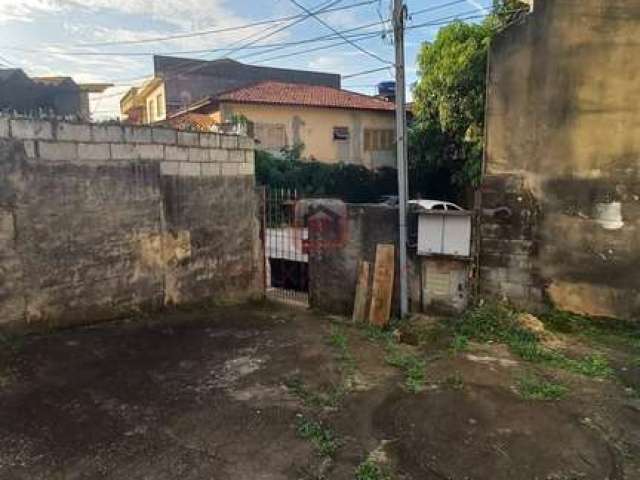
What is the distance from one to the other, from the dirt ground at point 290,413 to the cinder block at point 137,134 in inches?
104

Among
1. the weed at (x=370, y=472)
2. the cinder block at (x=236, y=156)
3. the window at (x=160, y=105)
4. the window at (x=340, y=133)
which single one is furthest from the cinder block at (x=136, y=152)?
the window at (x=160, y=105)

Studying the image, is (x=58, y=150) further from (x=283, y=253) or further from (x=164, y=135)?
(x=283, y=253)

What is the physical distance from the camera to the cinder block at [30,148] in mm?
5781

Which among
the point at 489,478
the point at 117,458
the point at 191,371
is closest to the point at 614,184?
the point at 489,478

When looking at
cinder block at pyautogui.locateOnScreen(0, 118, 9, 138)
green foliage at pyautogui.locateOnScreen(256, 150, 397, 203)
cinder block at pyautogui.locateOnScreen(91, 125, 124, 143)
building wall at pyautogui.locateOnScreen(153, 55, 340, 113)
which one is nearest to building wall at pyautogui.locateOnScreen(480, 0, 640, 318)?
cinder block at pyautogui.locateOnScreen(91, 125, 124, 143)

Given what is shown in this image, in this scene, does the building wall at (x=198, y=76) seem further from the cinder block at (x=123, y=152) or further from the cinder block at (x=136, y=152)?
the cinder block at (x=123, y=152)

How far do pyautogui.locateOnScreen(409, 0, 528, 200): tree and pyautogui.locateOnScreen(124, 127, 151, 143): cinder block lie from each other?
921 centimetres

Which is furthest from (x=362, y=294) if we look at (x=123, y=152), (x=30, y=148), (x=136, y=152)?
(x=30, y=148)

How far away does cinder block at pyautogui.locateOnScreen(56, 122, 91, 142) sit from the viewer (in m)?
6.07

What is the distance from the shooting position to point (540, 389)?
16.1 ft

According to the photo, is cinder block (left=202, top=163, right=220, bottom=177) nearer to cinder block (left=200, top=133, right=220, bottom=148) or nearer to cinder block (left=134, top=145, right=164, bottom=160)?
cinder block (left=200, top=133, right=220, bottom=148)

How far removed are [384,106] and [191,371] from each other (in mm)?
19663

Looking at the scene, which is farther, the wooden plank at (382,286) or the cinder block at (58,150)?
the wooden plank at (382,286)

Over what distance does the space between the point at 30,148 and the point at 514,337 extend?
6367mm
